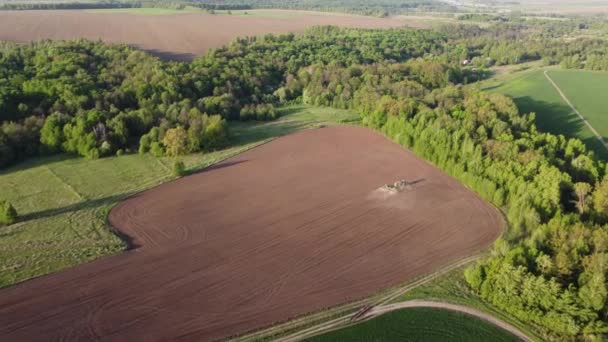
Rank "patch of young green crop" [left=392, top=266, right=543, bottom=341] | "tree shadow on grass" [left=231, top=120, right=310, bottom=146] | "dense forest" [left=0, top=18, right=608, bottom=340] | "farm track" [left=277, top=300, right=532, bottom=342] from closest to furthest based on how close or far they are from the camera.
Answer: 1. "farm track" [left=277, top=300, right=532, bottom=342]
2. "patch of young green crop" [left=392, top=266, right=543, bottom=341]
3. "dense forest" [left=0, top=18, right=608, bottom=340]
4. "tree shadow on grass" [left=231, top=120, right=310, bottom=146]

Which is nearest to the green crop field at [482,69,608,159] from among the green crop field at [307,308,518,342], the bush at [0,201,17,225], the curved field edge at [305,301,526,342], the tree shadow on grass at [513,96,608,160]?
the tree shadow on grass at [513,96,608,160]

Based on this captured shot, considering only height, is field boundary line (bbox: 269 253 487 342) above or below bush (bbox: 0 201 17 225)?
below

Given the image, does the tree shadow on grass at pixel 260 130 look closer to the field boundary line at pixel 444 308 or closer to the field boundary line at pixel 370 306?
the field boundary line at pixel 370 306

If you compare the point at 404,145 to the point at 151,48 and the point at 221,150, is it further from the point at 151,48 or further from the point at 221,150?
the point at 151,48

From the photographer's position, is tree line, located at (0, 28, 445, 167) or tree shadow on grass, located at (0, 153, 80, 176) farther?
tree line, located at (0, 28, 445, 167)

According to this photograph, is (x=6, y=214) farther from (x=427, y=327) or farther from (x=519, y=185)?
(x=519, y=185)

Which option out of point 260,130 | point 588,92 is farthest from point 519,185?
point 588,92

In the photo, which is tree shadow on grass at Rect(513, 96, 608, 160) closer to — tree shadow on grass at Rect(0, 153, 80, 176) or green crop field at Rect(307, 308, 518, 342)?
green crop field at Rect(307, 308, 518, 342)
